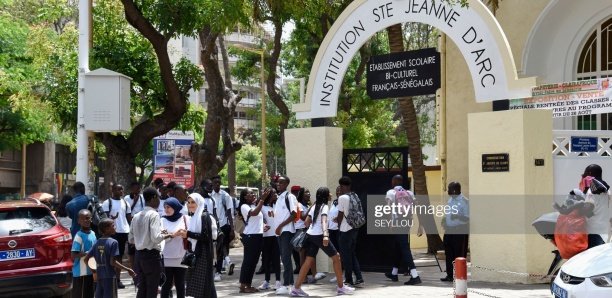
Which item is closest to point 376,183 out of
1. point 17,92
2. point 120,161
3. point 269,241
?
point 269,241

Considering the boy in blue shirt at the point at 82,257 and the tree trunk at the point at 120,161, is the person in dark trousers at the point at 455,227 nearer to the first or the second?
the boy in blue shirt at the point at 82,257

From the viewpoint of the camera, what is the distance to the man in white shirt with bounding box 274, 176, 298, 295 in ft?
44.6

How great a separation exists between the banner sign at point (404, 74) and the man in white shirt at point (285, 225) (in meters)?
3.35

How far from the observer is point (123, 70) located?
66.7 feet

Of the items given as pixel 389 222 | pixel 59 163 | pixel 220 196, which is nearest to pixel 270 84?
pixel 220 196

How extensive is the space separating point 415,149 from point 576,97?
3.86 metres

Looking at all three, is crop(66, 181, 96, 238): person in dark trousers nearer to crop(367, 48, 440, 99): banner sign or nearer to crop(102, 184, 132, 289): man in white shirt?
crop(102, 184, 132, 289): man in white shirt

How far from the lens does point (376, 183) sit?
15727 millimetres

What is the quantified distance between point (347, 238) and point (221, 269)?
10.1 ft

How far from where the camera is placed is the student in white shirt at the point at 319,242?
13.1m

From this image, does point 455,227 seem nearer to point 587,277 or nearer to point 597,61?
point 587,277

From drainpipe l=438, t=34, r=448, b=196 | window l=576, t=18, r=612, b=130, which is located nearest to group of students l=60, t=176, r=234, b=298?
drainpipe l=438, t=34, r=448, b=196

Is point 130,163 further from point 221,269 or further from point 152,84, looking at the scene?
point 221,269

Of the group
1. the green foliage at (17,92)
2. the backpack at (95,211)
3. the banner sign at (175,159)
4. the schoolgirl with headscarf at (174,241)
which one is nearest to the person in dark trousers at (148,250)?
the schoolgirl with headscarf at (174,241)
